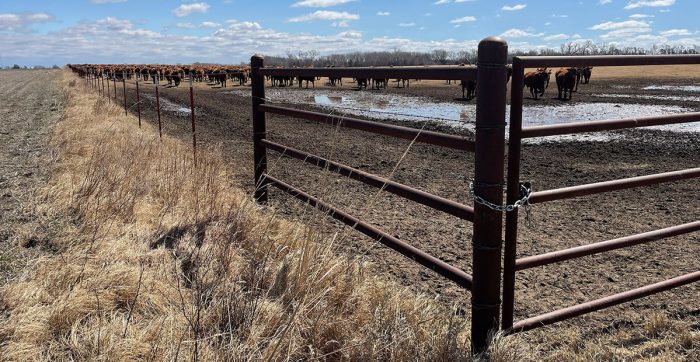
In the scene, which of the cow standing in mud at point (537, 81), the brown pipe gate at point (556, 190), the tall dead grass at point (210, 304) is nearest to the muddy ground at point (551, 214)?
the tall dead grass at point (210, 304)

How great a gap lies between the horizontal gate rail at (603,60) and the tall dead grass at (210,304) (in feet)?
4.55

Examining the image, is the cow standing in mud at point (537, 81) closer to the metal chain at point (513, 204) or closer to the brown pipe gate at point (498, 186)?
the brown pipe gate at point (498, 186)

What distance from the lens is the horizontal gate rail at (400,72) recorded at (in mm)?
3139

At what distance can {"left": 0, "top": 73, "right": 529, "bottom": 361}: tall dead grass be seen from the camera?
2.90m

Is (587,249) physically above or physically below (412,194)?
below

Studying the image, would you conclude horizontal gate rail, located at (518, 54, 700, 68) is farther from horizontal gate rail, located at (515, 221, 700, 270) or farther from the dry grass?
the dry grass

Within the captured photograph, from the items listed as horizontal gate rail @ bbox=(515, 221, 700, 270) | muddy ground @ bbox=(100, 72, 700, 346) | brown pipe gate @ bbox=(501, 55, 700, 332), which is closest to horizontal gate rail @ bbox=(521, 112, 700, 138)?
brown pipe gate @ bbox=(501, 55, 700, 332)

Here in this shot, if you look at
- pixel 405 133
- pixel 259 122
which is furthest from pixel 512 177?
pixel 259 122

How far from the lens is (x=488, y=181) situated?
2.88 metres

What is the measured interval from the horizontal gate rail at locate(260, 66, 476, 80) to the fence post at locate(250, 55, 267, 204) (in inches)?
Answer: 25.4

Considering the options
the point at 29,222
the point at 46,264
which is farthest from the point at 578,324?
the point at 29,222

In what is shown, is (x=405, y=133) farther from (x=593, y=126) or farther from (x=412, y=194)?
(x=593, y=126)

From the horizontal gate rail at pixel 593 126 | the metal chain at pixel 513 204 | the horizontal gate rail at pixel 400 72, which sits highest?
the horizontal gate rail at pixel 400 72

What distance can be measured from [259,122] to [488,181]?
3.69 meters
